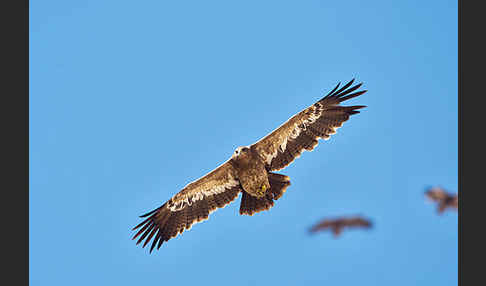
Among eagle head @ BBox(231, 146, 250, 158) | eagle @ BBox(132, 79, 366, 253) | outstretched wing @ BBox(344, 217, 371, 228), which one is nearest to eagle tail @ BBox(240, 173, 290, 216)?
eagle @ BBox(132, 79, 366, 253)

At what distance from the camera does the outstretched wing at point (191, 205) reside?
12.7 meters

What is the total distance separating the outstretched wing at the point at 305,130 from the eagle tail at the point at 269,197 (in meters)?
0.31

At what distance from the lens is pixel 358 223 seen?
6.67 m

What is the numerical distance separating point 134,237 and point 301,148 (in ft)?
16.5

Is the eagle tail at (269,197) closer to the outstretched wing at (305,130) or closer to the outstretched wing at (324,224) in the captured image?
the outstretched wing at (305,130)

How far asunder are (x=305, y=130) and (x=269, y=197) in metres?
1.92

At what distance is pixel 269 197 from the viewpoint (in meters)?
12.1
